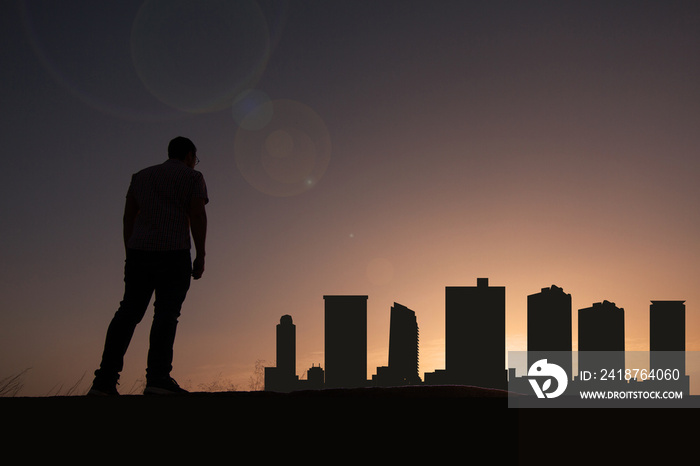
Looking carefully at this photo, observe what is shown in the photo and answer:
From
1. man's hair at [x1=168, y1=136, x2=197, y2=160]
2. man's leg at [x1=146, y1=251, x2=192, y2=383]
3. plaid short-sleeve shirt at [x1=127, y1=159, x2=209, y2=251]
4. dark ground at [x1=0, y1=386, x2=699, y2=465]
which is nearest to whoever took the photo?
dark ground at [x1=0, y1=386, x2=699, y2=465]

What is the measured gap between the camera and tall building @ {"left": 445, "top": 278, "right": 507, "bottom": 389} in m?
86.9

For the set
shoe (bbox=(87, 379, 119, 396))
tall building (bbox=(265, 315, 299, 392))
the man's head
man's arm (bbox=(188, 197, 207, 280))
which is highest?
the man's head

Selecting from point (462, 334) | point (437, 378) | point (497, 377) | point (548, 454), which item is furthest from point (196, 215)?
point (462, 334)

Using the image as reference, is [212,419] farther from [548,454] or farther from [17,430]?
[548,454]

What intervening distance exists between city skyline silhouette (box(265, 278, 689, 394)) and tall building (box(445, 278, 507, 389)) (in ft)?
0.48

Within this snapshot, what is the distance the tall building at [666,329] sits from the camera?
80750mm

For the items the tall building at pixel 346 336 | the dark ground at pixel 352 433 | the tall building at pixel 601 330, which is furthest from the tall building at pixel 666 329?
the dark ground at pixel 352 433

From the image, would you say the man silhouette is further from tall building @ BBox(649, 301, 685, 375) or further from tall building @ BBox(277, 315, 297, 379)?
tall building @ BBox(649, 301, 685, 375)

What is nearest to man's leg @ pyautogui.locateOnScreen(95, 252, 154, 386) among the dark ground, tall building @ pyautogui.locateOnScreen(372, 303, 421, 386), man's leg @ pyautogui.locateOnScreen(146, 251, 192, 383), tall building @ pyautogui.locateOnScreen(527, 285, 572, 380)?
man's leg @ pyautogui.locateOnScreen(146, 251, 192, 383)

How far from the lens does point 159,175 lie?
17.9ft

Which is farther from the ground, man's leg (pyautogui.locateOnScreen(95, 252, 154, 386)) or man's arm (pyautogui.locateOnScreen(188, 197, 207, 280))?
man's arm (pyautogui.locateOnScreen(188, 197, 207, 280))

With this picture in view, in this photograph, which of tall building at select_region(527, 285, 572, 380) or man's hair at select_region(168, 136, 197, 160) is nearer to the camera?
man's hair at select_region(168, 136, 197, 160)

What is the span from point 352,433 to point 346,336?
8642cm

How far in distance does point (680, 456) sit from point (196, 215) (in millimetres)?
4084
